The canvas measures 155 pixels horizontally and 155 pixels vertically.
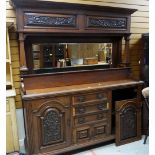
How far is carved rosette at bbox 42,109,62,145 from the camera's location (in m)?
2.37

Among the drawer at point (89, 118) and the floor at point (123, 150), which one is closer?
the drawer at point (89, 118)

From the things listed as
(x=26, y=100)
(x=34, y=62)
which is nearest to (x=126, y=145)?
(x=26, y=100)

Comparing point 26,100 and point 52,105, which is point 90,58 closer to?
point 52,105

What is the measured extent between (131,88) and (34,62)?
1.52m

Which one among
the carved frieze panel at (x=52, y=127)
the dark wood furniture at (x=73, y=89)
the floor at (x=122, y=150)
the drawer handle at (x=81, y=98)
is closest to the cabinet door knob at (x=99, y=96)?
the dark wood furniture at (x=73, y=89)

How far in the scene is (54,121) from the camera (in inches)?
94.9

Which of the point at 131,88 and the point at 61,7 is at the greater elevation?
the point at 61,7

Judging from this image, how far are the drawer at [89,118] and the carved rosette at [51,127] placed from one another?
25 centimetres

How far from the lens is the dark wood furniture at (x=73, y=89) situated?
7.67 ft

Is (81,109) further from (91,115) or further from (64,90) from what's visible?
(64,90)

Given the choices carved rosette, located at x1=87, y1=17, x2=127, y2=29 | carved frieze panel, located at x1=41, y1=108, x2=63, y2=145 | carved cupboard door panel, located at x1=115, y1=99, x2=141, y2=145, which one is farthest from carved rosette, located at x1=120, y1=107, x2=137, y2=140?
carved rosette, located at x1=87, y1=17, x2=127, y2=29

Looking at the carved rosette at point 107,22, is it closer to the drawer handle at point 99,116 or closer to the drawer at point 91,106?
the drawer at point 91,106

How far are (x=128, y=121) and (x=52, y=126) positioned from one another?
1168mm

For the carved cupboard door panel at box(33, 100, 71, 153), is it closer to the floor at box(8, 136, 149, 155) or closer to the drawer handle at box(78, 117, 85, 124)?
the drawer handle at box(78, 117, 85, 124)
